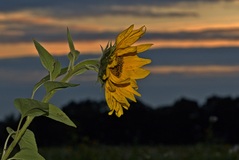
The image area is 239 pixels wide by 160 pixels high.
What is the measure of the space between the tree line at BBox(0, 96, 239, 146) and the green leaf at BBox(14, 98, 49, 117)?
9.25 metres

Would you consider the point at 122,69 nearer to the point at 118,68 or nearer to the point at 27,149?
the point at 118,68

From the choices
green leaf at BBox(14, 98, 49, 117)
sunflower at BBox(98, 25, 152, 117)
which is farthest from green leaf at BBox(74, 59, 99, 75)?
green leaf at BBox(14, 98, 49, 117)

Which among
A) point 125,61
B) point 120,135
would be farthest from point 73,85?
point 120,135

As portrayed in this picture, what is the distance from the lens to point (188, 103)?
13211 mm

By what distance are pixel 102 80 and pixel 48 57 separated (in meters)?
0.16

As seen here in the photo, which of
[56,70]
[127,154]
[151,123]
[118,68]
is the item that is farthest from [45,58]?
[151,123]

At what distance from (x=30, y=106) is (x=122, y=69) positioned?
26 cm

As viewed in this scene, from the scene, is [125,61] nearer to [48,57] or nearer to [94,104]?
[48,57]

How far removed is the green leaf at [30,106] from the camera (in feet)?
4.66

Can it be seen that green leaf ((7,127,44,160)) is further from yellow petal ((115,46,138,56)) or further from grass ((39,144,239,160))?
grass ((39,144,239,160))

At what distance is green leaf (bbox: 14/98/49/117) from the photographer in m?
1.42

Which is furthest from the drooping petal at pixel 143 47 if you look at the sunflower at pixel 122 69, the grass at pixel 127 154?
the grass at pixel 127 154

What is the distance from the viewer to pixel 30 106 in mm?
1427

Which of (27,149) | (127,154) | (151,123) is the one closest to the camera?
(27,149)
